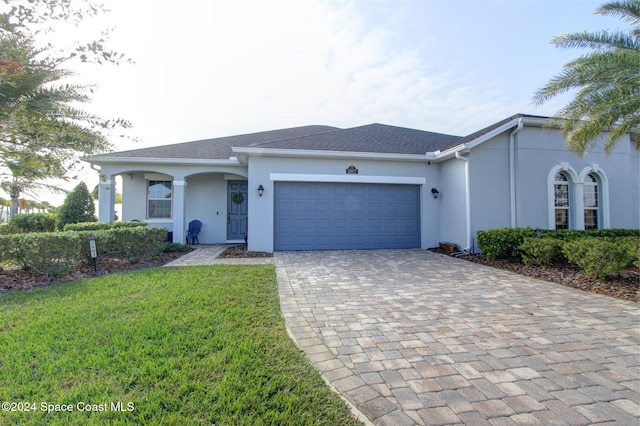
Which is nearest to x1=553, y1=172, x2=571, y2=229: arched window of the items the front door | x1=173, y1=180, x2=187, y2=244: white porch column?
the front door

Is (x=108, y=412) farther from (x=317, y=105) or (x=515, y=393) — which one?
(x=317, y=105)

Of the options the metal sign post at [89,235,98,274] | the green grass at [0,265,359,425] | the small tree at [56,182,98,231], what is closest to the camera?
the green grass at [0,265,359,425]

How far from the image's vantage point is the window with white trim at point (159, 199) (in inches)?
471

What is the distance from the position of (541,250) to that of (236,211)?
410 inches

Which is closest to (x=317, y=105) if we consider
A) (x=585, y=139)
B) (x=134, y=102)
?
(x=585, y=139)

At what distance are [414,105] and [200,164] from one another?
9.29 metres

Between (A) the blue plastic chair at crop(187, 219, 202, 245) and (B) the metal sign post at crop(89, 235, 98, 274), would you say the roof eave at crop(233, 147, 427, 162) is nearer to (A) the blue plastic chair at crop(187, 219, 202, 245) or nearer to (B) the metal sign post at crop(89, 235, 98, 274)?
(A) the blue plastic chair at crop(187, 219, 202, 245)

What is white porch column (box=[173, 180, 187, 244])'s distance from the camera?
11023 mm

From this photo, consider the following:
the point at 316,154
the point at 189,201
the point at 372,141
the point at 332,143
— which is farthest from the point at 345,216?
the point at 189,201

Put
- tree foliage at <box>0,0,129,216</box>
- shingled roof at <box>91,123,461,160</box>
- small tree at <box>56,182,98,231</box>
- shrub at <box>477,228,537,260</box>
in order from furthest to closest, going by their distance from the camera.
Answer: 1. small tree at <box>56,182,98,231</box>
2. shingled roof at <box>91,123,461,160</box>
3. shrub at <box>477,228,537,260</box>
4. tree foliage at <box>0,0,129,216</box>

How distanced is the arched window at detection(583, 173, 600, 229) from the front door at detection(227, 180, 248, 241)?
1273cm

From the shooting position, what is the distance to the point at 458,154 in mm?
8977

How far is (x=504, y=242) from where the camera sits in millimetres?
7543

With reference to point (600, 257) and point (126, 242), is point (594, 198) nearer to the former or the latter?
point (600, 257)
